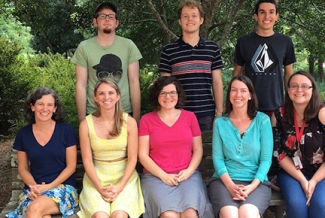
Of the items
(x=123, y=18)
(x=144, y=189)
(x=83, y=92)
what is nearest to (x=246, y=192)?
(x=144, y=189)

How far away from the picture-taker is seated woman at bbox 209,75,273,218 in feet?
11.2

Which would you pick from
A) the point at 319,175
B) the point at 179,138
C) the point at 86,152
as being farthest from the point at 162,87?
the point at 319,175

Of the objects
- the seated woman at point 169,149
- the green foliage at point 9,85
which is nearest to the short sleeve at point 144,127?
Answer: the seated woman at point 169,149

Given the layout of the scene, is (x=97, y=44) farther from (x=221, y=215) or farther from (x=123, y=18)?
(x=123, y=18)

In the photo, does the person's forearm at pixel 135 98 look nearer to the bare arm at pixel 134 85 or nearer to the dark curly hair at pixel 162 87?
the bare arm at pixel 134 85

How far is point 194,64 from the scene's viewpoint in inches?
152

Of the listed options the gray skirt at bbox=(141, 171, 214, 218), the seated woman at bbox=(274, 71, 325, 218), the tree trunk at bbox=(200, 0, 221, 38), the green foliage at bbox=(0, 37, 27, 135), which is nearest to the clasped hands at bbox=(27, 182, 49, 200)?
the gray skirt at bbox=(141, 171, 214, 218)

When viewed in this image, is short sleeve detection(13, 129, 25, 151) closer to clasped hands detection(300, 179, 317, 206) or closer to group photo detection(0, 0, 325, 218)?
group photo detection(0, 0, 325, 218)

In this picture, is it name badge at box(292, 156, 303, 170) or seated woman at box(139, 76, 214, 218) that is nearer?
seated woman at box(139, 76, 214, 218)

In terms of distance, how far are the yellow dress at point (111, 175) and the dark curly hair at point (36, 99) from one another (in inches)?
11.9

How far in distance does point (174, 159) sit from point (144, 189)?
378 millimetres

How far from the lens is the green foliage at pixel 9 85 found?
9023mm

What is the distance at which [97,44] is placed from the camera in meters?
3.86

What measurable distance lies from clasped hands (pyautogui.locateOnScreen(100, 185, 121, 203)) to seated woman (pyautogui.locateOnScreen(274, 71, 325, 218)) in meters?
1.44
